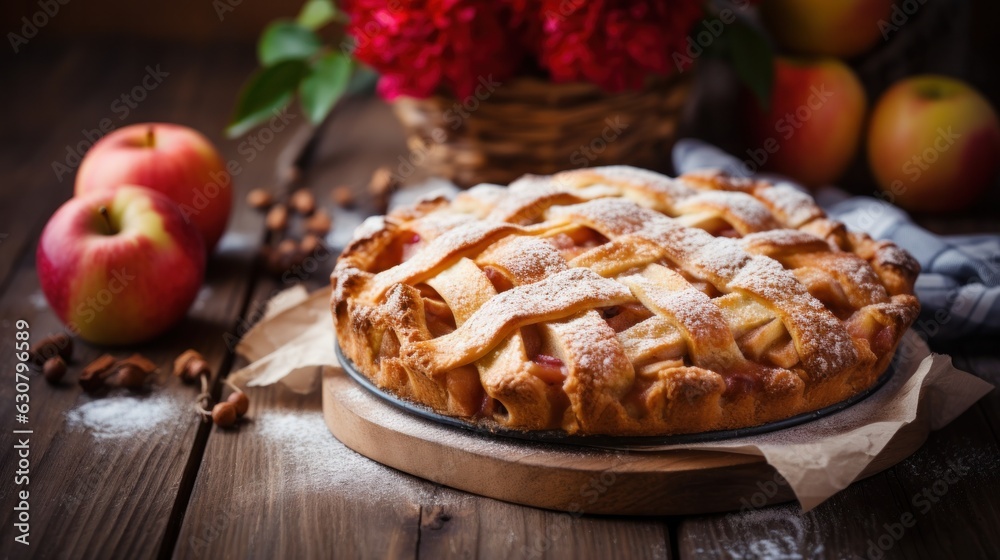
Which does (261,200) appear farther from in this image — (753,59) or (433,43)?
(753,59)

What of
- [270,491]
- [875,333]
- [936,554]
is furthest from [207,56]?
[936,554]

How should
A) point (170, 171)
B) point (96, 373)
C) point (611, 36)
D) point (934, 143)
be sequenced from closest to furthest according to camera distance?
Result: point (96, 373) → point (611, 36) → point (170, 171) → point (934, 143)

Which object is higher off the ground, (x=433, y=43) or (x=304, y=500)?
(x=433, y=43)

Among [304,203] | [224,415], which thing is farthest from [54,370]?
[304,203]

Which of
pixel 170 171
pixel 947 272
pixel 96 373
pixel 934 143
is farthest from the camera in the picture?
pixel 934 143

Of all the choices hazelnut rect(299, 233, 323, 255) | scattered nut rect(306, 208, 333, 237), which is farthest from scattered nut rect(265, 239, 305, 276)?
scattered nut rect(306, 208, 333, 237)

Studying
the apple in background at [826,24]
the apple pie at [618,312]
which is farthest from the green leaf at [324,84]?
the apple in background at [826,24]

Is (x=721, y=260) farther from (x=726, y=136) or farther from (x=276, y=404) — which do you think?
(x=726, y=136)
